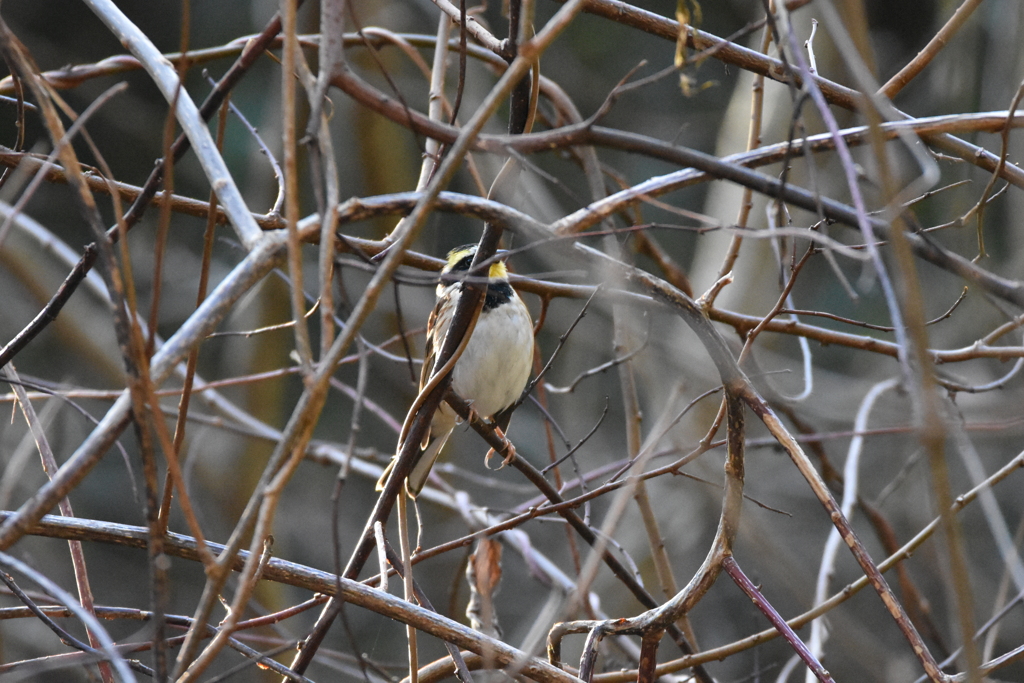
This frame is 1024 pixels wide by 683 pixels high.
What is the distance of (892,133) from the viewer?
1377 mm

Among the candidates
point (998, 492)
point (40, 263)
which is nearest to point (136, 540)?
point (40, 263)

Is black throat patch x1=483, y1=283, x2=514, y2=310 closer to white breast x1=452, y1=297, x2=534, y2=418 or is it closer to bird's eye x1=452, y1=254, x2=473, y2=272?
white breast x1=452, y1=297, x2=534, y2=418

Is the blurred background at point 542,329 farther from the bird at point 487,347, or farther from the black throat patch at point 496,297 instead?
the black throat patch at point 496,297

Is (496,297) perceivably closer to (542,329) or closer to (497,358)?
(497,358)

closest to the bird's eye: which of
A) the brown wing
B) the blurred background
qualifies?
the brown wing

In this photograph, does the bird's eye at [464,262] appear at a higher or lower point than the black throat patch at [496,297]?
higher

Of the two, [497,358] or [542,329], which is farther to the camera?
[542,329]

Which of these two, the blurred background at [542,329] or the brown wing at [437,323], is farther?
the blurred background at [542,329]

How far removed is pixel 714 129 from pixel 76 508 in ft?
24.5

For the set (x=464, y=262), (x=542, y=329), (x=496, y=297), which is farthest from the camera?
(x=542, y=329)

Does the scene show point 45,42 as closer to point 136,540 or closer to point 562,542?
point 562,542

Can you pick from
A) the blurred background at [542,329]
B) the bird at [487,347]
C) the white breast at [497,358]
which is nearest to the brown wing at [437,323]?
the bird at [487,347]

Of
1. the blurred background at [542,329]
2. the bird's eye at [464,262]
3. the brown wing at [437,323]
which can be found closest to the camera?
the bird's eye at [464,262]

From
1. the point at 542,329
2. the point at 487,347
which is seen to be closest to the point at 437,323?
the point at 487,347
